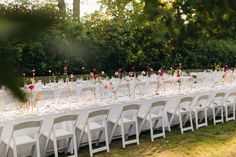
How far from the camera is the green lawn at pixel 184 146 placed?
20.7 ft

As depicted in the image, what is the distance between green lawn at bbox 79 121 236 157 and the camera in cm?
630

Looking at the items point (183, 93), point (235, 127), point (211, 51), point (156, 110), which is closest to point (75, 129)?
point (156, 110)

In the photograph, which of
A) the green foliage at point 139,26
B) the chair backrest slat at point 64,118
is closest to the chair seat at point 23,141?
the chair backrest slat at point 64,118

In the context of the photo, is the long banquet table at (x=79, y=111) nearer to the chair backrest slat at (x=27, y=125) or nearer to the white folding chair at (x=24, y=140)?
the white folding chair at (x=24, y=140)

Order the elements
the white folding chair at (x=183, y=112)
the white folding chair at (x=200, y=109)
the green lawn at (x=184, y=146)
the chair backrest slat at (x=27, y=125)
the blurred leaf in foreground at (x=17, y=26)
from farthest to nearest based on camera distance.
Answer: the white folding chair at (x=200, y=109) → the white folding chair at (x=183, y=112) → the green lawn at (x=184, y=146) → the chair backrest slat at (x=27, y=125) → the blurred leaf in foreground at (x=17, y=26)

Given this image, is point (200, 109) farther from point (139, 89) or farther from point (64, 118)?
point (64, 118)

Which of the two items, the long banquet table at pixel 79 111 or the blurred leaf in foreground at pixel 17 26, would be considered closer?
the blurred leaf in foreground at pixel 17 26

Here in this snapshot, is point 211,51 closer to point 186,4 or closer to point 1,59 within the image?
point 186,4

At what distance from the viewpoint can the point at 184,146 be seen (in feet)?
22.1

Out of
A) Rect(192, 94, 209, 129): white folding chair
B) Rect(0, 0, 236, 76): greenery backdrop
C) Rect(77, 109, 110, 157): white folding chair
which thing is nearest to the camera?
Rect(0, 0, 236, 76): greenery backdrop

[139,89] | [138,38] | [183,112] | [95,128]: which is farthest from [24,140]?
[138,38]

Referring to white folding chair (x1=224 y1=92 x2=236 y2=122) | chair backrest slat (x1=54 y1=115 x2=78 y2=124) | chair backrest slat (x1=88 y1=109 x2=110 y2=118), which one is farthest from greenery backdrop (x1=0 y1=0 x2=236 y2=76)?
white folding chair (x1=224 y1=92 x2=236 y2=122)

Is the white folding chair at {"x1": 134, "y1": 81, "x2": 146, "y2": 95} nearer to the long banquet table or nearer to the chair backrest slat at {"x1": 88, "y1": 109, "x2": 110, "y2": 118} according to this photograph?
the long banquet table

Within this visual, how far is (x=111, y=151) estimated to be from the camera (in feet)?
21.3
